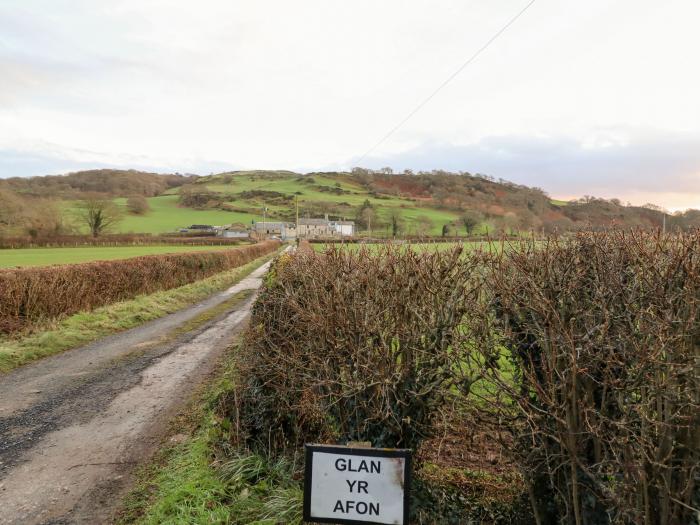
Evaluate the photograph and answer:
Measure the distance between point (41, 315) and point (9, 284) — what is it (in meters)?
1.41

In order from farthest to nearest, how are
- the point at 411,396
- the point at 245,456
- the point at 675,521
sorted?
the point at 245,456 < the point at 411,396 < the point at 675,521

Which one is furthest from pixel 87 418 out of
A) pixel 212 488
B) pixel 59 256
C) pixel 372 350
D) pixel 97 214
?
pixel 97 214

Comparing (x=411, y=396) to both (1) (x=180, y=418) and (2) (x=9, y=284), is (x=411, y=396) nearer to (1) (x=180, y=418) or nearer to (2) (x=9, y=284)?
(1) (x=180, y=418)

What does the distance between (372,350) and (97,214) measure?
87.7 metres

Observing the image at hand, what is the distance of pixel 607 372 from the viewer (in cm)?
279

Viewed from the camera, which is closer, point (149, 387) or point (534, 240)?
point (534, 240)

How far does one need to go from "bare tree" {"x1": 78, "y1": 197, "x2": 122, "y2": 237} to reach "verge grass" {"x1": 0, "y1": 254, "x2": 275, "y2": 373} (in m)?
67.8

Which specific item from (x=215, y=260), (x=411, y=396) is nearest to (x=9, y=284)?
(x=411, y=396)

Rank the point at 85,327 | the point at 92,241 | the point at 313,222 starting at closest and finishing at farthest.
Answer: the point at 85,327, the point at 92,241, the point at 313,222

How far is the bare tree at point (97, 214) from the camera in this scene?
77.9m

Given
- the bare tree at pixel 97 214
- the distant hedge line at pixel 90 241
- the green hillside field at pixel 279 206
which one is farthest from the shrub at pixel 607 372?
the green hillside field at pixel 279 206

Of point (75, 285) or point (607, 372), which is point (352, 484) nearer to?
point (607, 372)

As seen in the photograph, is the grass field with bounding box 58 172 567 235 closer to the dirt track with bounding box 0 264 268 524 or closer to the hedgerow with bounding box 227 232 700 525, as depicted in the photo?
the dirt track with bounding box 0 264 268 524

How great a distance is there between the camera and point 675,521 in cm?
266
